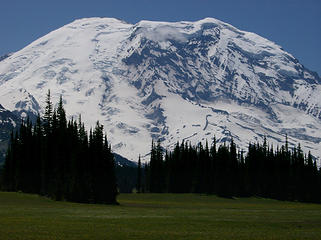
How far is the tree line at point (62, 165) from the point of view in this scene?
108000 mm

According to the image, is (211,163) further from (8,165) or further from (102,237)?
(102,237)

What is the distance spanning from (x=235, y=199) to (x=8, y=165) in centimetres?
5403

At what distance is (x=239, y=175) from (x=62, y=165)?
67.6 metres

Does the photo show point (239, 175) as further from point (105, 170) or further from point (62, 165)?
point (62, 165)

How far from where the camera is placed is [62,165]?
113 m

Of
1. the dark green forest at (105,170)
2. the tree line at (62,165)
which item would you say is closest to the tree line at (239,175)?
the dark green forest at (105,170)

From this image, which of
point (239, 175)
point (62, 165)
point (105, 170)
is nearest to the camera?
point (62, 165)

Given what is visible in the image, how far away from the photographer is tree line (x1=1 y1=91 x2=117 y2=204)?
10800 cm

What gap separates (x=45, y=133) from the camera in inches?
4931

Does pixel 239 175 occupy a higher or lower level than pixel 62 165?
higher

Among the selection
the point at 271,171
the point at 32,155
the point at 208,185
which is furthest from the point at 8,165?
the point at 271,171

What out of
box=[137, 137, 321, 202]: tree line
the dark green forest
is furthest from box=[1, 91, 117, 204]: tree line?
box=[137, 137, 321, 202]: tree line

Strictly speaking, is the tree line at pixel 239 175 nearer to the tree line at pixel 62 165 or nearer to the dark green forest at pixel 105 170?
the dark green forest at pixel 105 170

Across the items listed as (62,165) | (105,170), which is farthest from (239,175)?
(62,165)
